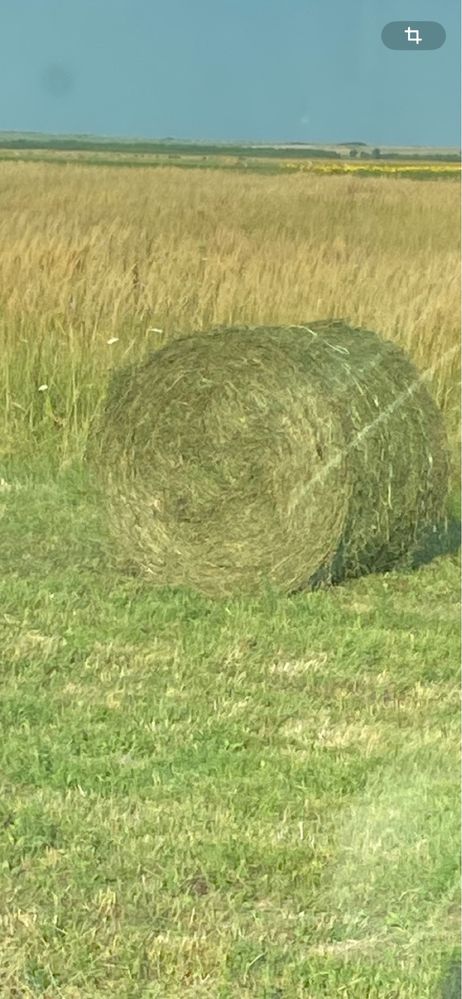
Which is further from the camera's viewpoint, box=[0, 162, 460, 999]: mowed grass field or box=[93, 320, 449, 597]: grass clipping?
box=[93, 320, 449, 597]: grass clipping

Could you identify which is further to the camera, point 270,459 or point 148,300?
point 148,300

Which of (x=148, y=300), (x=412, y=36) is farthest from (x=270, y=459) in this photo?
(x=148, y=300)

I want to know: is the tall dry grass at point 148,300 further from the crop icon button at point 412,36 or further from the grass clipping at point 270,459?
the crop icon button at point 412,36

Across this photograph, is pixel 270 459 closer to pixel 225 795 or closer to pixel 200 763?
pixel 200 763

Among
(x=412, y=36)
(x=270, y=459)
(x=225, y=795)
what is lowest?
(x=225, y=795)

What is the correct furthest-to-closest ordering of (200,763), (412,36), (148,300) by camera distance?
(148,300) → (412,36) → (200,763)

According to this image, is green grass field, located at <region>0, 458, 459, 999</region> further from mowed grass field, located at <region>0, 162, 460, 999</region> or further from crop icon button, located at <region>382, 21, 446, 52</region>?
crop icon button, located at <region>382, 21, 446, 52</region>

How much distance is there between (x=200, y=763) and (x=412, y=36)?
112 inches

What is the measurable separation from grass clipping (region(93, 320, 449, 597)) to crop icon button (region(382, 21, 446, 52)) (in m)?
1.44

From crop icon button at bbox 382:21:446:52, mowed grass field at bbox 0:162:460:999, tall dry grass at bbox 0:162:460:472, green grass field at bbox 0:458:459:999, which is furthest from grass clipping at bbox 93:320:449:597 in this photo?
tall dry grass at bbox 0:162:460:472

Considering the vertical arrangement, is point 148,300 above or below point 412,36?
below

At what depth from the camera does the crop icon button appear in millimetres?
5699

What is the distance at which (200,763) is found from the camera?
14.1 ft

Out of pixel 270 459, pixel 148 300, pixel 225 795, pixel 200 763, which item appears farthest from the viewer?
pixel 148 300
